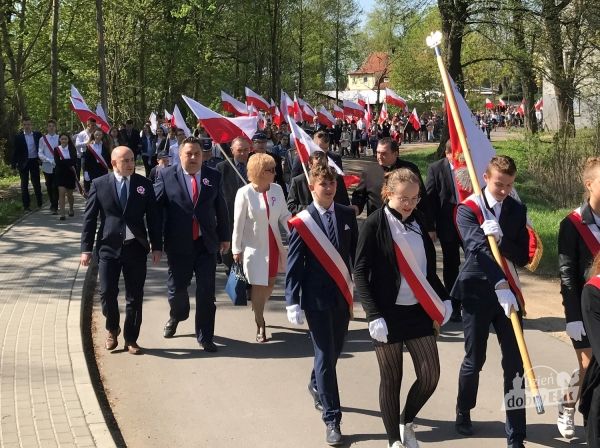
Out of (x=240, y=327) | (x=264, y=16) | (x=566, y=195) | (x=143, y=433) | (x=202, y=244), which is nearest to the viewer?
(x=143, y=433)

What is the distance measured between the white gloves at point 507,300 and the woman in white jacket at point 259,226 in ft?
9.29

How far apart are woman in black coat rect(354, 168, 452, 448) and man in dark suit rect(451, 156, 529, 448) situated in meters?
0.41

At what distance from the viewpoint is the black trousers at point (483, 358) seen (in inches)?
199

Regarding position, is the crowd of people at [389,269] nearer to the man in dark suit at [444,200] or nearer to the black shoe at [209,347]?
the black shoe at [209,347]

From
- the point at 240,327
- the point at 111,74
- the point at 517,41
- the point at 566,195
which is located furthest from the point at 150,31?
the point at 240,327

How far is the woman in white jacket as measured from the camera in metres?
7.45

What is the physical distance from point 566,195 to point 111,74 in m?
24.3

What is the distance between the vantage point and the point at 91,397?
19.7ft

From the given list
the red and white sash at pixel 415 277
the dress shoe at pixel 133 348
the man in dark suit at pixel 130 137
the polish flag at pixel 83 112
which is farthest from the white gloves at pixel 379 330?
the man in dark suit at pixel 130 137

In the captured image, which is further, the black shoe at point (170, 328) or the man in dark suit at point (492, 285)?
the black shoe at point (170, 328)

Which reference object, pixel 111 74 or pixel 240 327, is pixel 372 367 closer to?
pixel 240 327

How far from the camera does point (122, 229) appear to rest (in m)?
7.24

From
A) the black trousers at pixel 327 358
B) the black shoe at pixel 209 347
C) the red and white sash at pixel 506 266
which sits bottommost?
the black shoe at pixel 209 347

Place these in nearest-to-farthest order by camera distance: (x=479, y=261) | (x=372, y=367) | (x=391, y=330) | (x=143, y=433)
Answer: (x=391, y=330) < (x=479, y=261) < (x=143, y=433) < (x=372, y=367)
